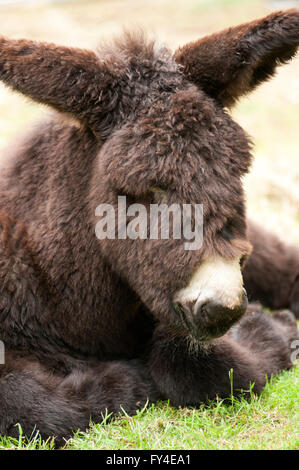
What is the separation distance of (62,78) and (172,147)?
0.77 m

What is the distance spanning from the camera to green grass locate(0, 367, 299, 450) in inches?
142

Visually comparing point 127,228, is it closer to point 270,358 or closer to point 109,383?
point 109,383

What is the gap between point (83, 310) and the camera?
4.23m

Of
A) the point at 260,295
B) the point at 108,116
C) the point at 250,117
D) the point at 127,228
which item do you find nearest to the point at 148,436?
the point at 127,228

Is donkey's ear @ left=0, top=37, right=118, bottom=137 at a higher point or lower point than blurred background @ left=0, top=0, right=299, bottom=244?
lower

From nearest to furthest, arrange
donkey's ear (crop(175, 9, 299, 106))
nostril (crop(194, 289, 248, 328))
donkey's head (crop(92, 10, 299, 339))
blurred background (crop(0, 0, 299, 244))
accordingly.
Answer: nostril (crop(194, 289, 248, 328))
donkey's head (crop(92, 10, 299, 339))
donkey's ear (crop(175, 9, 299, 106))
blurred background (crop(0, 0, 299, 244))

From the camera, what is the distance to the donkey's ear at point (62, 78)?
3611 millimetres

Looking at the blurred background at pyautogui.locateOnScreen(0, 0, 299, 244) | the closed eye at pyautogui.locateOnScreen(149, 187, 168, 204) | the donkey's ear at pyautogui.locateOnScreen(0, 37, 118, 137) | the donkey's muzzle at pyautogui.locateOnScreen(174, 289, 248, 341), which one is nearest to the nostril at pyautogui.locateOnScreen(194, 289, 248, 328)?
the donkey's muzzle at pyautogui.locateOnScreen(174, 289, 248, 341)

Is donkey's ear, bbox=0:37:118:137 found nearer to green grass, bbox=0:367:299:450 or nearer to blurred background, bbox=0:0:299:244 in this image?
blurred background, bbox=0:0:299:244

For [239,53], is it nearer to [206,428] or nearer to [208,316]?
[208,316]

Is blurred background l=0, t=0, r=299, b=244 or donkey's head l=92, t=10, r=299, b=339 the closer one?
donkey's head l=92, t=10, r=299, b=339

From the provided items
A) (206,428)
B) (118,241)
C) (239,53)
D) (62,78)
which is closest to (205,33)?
(239,53)

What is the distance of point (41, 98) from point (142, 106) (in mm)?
609

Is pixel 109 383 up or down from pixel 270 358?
down
